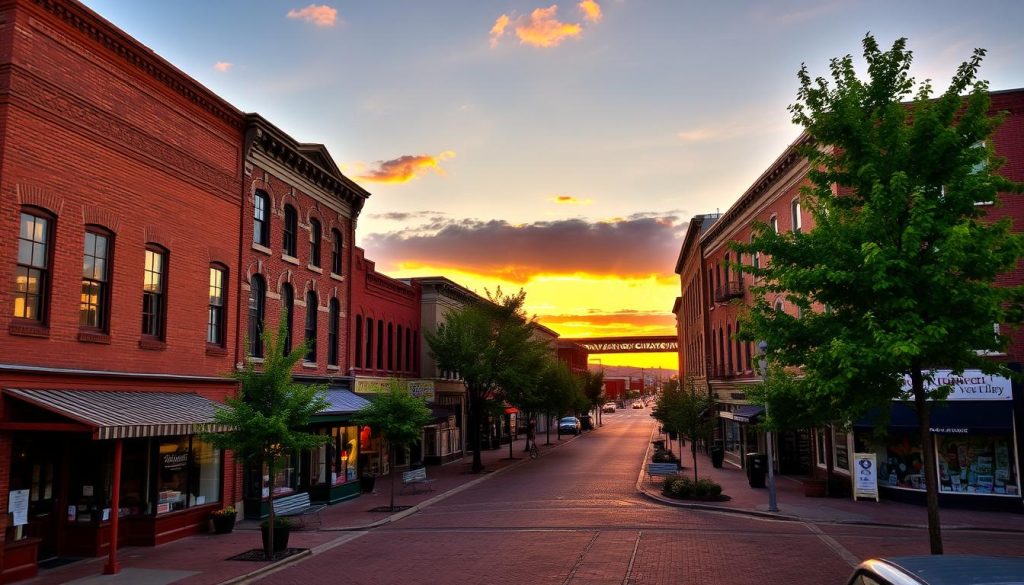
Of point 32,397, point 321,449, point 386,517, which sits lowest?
point 386,517

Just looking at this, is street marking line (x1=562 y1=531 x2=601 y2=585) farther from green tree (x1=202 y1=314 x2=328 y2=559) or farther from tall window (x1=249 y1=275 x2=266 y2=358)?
tall window (x1=249 y1=275 x2=266 y2=358)

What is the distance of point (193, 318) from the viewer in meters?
19.2

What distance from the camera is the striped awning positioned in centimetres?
1350

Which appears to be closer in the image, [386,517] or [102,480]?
[102,480]

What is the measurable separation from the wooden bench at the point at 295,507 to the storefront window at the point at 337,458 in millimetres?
3972

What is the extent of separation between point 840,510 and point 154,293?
64.0ft

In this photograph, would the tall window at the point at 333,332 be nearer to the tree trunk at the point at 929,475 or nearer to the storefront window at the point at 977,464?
the tree trunk at the point at 929,475

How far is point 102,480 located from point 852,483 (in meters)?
21.4

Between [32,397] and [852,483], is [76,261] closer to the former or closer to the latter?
[32,397]

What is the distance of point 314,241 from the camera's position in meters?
26.3

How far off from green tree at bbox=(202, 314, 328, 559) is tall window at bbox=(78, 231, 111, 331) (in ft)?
10.4

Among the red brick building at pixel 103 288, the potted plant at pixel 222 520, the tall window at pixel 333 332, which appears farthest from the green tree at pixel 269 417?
the tall window at pixel 333 332

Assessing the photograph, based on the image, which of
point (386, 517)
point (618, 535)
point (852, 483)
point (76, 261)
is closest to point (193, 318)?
point (76, 261)

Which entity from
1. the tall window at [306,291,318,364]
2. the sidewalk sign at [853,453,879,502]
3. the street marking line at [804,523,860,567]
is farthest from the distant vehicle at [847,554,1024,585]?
the tall window at [306,291,318,364]
